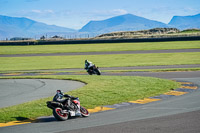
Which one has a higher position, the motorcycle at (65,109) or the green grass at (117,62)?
the motorcycle at (65,109)

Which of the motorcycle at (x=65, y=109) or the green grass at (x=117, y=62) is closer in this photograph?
the motorcycle at (x=65, y=109)

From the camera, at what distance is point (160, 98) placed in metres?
15.4

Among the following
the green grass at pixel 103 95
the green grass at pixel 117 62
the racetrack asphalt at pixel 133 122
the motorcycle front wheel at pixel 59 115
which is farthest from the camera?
the green grass at pixel 117 62

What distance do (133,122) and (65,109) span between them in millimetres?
2344

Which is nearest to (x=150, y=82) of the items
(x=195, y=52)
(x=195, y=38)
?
(x=195, y=52)

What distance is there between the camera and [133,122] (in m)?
10.6

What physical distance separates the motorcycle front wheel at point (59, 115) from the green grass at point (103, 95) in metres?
1.33

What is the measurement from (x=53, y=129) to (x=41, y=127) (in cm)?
54

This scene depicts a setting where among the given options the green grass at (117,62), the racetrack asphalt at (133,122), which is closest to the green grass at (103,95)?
the racetrack asphalt at (133,122)

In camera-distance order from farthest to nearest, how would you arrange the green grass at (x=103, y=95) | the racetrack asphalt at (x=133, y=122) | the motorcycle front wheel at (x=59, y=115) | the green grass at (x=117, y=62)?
the green grass at (x=117, y=62), the green grass at (x=103, y=95), the motorcycle front wheel at (x=59, y=115), the racetrack asphalt at (x=133, y=122)

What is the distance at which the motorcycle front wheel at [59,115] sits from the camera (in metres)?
10.9

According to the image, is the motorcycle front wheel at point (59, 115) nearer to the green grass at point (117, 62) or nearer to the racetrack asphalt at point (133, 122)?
the racetrack asphalt at point (133, 122)

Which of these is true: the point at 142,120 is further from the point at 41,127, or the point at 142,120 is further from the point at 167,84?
the point at 167,84

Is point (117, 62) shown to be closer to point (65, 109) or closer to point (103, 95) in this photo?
point (103, 95)
